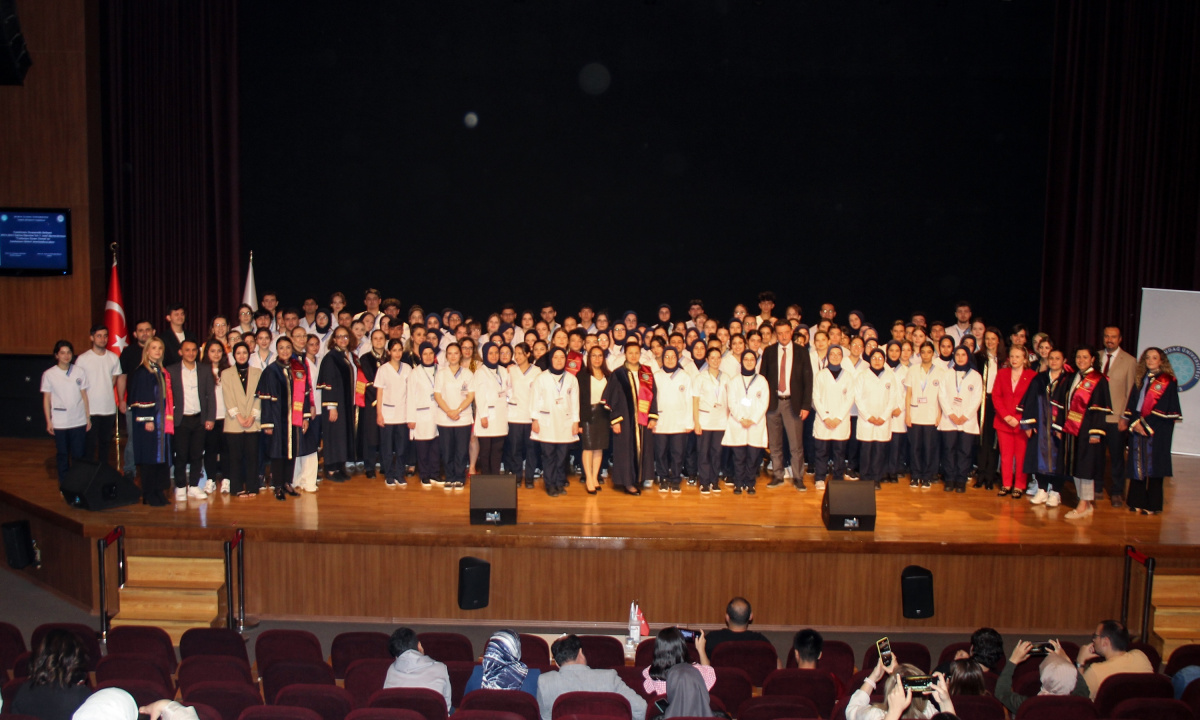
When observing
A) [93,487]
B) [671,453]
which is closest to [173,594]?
[93,487]

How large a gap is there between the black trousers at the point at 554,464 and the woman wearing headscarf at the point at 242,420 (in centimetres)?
246

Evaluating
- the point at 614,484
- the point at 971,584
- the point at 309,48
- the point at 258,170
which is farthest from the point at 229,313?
the point at 971,584

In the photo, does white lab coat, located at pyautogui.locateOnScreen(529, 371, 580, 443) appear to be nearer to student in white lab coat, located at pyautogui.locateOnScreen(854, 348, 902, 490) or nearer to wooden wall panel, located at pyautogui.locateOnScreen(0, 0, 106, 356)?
student in white lab coat, located at pyautogui.locateOnScreen(854, 348, 902, 490)

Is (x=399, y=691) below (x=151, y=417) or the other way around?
below

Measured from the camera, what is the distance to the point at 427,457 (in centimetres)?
845

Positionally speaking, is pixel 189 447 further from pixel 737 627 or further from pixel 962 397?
pixel 962 397

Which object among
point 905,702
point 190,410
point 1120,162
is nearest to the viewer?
point 905,702

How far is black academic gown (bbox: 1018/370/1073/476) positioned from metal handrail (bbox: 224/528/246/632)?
21.4 feet

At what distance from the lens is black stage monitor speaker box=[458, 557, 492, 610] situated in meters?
6.82

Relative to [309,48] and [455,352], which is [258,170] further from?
[455,352]

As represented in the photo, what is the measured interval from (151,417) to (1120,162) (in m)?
10.9

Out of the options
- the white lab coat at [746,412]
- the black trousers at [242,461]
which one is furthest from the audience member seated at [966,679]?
the black trousers at [242,461]

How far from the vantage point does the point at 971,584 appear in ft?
23.3

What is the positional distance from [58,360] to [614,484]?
5053mm
